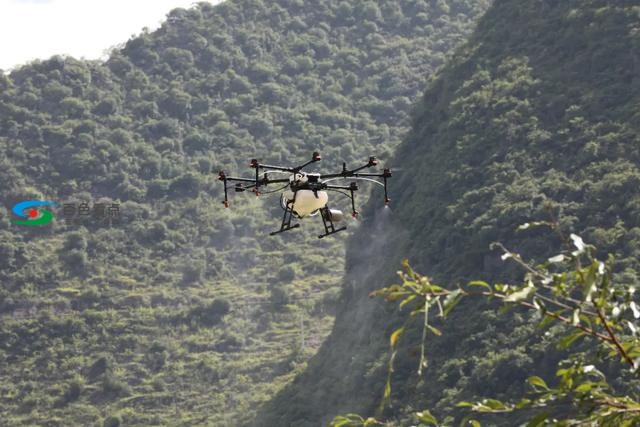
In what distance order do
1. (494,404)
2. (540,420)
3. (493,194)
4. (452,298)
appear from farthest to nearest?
(493,194)
(494,404)
(540,420)
(452,298)

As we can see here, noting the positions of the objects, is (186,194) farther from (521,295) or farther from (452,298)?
(452,298)

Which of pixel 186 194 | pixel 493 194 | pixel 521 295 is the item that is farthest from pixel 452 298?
pixel 186 194

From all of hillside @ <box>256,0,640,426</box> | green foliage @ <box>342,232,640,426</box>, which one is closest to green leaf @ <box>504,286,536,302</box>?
green foliage @ <box>342,232,640,426</box>

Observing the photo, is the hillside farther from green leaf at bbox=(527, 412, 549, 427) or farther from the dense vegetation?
green leaf at bbox=(527, 412, 549, 427)

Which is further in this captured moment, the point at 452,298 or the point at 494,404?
the point at 494,404

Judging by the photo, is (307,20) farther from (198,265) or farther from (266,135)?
(198,265)

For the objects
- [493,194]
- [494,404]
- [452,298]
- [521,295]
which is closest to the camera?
[452,298]
